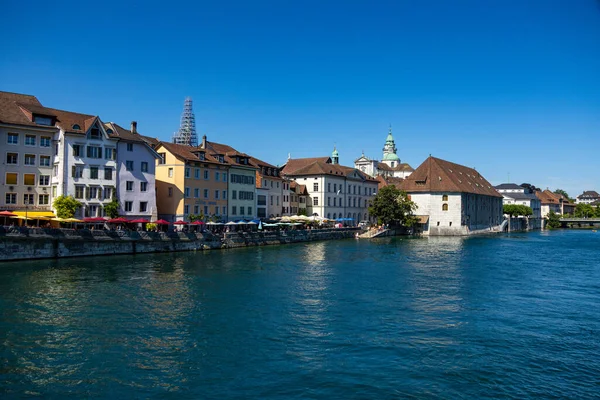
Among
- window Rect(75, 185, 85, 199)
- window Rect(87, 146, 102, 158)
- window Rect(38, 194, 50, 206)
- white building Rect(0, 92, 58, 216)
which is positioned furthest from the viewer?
window Rect(87, 146, 102, 158)

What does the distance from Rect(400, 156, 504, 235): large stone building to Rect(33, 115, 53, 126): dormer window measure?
6464 cm

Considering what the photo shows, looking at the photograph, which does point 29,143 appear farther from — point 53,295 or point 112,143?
point 53,295

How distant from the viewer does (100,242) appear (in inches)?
1747

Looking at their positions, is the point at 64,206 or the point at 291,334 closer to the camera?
the point at 291,334

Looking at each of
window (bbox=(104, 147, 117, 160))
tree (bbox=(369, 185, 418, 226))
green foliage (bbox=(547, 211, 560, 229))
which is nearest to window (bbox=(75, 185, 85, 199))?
window (bbox=(104, 147, 117, 160))

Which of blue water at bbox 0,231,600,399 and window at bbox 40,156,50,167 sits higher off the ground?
window at bbox 40,156,50,167

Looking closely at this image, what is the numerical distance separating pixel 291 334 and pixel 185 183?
41.8 m

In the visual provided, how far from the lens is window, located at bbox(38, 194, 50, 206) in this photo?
48.5 metres

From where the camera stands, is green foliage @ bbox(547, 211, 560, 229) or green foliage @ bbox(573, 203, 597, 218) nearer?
green foliage @ bbox(547, 211, 560, 229)

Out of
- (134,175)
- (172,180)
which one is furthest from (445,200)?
(134,175)

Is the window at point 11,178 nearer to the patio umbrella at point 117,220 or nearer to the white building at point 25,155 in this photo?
the white building at point 25,155

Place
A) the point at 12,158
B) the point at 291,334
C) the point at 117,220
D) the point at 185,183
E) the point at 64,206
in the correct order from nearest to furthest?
the point at 291,334 < the point at 64,206 < the point at 12,158 < the point at 117,220 < the point at 185,183

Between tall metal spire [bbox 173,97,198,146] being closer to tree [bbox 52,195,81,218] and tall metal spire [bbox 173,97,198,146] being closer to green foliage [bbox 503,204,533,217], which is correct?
green foliage [bbox 503,204,533,217]

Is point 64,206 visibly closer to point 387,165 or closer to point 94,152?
point 94,152
